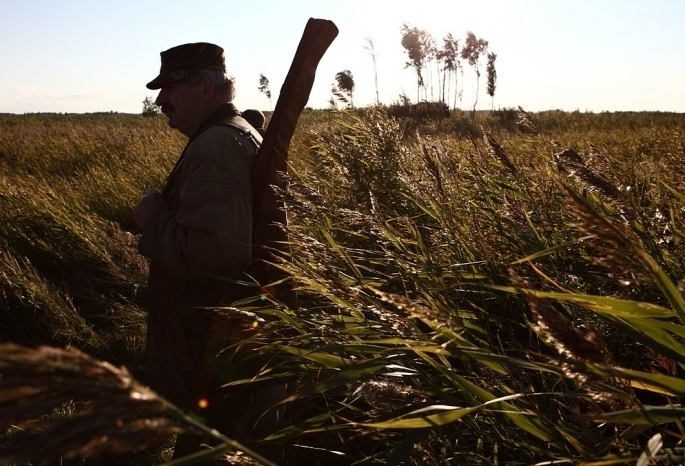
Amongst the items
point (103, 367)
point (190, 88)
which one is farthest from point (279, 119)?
point (103, 367)

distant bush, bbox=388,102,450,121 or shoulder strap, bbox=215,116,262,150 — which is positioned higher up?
distant bush, bbox=388,102,450,121

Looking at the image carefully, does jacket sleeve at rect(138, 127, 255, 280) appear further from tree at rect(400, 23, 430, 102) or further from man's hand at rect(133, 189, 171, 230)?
tree at rect(400, 23, 430, 102)

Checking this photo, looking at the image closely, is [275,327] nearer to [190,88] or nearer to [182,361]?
[182,361]

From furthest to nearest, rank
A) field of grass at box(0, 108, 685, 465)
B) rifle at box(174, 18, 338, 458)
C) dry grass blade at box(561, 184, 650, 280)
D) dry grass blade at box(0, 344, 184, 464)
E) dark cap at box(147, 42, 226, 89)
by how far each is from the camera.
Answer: dark cap at box(147, 42, 226, 89)
rifle at box(174, 18, 338, 458)
field of grass at box(0, 108, 685, 465)
dry grass blade at box(561, 184, 650, 280)
dry grass blade at box(0, 344, 184, 464)

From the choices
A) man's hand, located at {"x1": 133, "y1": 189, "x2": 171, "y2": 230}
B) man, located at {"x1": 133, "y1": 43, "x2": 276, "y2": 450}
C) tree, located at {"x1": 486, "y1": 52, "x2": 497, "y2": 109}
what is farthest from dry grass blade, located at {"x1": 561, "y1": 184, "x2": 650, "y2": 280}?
tree, located at {"x1": 486, "y1": 52, "x2": 497, "y2": 109}

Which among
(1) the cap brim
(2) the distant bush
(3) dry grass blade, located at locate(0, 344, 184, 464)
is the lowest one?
(3) dry grass blade, located at locate(0, 344, 184, 464)

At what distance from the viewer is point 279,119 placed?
276 cm

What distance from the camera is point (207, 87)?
10.5 ft

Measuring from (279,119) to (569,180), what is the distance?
65.2 inches

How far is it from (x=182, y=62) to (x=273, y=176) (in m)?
0.76

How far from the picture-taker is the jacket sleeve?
9.04 feet

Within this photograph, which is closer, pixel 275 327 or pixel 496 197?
pixel 275 327

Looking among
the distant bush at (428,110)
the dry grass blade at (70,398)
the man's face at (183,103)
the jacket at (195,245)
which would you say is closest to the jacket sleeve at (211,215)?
the jacket at (195,245)

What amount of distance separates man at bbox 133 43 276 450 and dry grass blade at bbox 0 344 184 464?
1.93m
